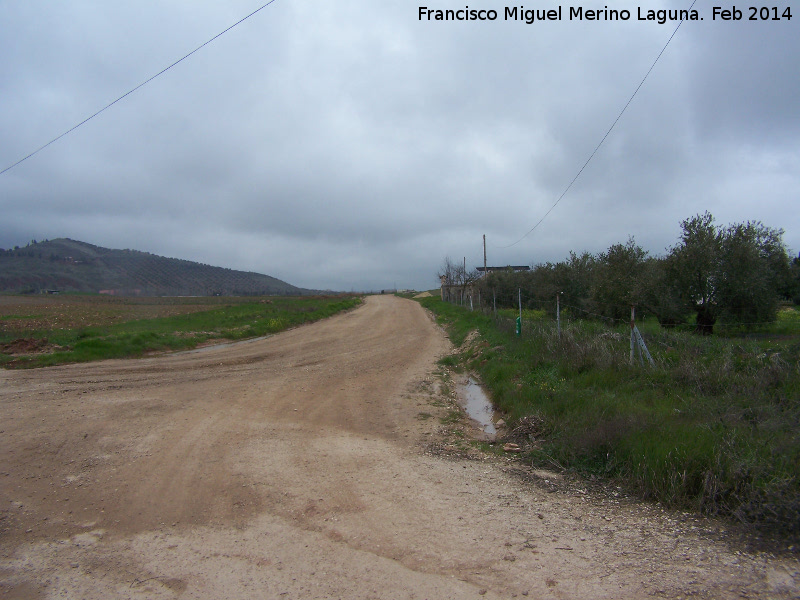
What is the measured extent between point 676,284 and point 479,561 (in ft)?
50.9

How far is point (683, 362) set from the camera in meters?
8.34

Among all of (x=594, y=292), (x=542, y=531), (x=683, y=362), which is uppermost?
(x=594, y=292)

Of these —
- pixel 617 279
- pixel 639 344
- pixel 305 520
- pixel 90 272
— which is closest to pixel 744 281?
pixel 617 279

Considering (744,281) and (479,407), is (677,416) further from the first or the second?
(744,281)

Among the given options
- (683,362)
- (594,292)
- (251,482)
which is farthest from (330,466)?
(594,292)

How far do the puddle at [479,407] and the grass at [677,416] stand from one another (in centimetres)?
38

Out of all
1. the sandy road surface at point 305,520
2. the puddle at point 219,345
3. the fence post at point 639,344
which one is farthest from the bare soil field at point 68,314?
the fence post at point 639,344

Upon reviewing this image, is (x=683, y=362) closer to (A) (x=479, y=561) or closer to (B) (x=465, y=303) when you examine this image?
(A) (x=479, y=561)

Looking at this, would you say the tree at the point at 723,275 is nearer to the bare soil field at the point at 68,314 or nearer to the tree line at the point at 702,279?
the tree line at the point at 702,279

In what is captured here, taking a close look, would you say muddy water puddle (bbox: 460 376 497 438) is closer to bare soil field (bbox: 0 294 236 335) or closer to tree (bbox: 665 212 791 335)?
tree (bbox: 665 212 791 335)

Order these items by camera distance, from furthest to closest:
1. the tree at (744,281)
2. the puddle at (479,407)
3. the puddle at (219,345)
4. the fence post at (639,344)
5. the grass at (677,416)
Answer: the puddle at (219,345)
the tree at (744,281)
the puddle at (479,407)
the fence post at (639,344)
the grass at (677,416)

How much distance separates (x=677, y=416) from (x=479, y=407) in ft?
14.9

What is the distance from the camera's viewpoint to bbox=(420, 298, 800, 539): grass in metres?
4.80

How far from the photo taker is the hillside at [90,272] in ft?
A: 236
